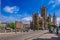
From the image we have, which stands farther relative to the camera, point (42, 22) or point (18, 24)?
point (42, 22)

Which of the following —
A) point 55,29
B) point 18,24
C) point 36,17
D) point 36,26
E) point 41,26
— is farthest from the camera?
point 41,26

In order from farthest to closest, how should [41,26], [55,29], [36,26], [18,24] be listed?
[41,26], [36,26], [18,24], [55,29]

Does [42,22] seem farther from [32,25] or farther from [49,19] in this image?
[32,25]

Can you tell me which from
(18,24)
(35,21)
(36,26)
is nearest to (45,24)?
(35,21)

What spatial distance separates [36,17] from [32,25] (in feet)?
29.3

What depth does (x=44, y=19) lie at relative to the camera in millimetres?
140250

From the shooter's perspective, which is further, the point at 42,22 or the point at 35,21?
the point at 42,22

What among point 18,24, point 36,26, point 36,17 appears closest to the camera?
point 18,24

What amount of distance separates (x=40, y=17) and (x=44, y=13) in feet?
43.6

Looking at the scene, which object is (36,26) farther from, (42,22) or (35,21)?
(42,22)

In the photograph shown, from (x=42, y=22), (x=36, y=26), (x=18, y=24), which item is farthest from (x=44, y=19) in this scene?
(x=18, y=24)

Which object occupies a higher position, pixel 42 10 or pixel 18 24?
pixel 42 10

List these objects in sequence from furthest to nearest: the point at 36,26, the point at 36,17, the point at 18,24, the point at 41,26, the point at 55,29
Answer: the point at 41,26
the point at 36,17
the point at 36,26
the point at 18,24
the point at 55,29

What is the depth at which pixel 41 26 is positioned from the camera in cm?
13488
